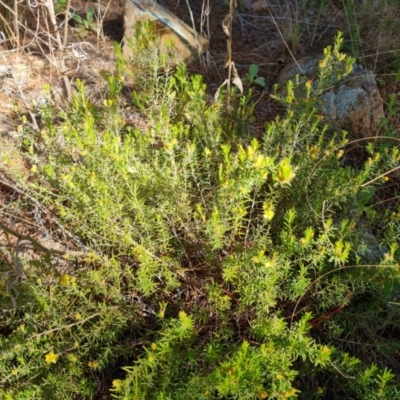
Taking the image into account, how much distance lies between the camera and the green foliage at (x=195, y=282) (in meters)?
1.71

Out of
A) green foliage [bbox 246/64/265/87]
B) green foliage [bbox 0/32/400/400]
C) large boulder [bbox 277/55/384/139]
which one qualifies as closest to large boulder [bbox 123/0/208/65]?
green foliage [bbox 246/64/265/87]

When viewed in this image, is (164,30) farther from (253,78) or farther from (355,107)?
(355,107)

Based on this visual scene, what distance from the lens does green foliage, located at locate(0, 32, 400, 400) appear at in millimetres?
1707

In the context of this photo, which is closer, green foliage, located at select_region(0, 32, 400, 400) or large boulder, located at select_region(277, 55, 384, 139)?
green foliage, located at select_region(0, 32, 400, 400)

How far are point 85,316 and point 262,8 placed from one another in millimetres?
3517

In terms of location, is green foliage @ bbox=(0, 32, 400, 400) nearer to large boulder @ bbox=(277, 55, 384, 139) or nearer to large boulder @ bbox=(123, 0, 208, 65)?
large boulder @ bbox=(277, 55, 384, 139)

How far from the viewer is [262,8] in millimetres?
4305

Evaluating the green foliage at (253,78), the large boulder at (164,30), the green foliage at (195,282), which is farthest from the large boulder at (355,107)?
the large boulder at (164,30)

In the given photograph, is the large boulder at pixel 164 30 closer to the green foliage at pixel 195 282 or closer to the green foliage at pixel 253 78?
the green foliage at pixel 253 78

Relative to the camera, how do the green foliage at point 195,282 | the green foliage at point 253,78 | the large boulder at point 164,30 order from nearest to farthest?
the green foliage at point 195,282
the green foliage at point 253,78
the large boulder at point 164,30

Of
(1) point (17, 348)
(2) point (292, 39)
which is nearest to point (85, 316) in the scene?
(1) point (17, 348)

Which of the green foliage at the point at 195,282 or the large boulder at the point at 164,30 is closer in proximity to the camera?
the green foliage at the point at 195,282

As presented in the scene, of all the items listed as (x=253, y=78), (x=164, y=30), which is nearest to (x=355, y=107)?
(x=253, y=78)

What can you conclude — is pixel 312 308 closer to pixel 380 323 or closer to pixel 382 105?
pixel 380 323
